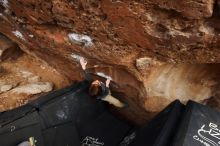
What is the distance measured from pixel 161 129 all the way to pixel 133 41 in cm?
Answer: 36

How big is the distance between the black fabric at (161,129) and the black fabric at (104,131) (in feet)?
0.50

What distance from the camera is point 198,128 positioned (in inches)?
52.7

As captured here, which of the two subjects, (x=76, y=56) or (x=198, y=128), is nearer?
(x=198, y=128)

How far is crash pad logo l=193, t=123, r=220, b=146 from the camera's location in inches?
51.1

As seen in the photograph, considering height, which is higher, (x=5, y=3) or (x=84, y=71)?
(x=5, y=3)

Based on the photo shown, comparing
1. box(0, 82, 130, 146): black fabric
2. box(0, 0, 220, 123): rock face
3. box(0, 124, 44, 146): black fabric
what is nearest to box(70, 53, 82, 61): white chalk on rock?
box(0, 0, 220, 123): rock face

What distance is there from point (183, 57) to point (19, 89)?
2.68ft

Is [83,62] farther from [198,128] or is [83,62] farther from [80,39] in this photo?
[198,128]

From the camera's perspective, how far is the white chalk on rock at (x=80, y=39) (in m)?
1.49

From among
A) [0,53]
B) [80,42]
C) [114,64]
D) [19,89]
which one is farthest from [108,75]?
[0,53]

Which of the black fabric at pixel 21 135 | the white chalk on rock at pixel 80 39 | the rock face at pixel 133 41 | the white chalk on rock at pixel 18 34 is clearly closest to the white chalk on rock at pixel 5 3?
the rock face at pixel 133 41

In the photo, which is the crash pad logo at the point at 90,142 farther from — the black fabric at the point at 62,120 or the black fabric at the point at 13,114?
the black fabric at the point at 13,114

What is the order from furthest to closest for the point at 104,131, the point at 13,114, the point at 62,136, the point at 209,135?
1. the point at 104,131
2. the point at 62,136
3. the point at 13,114
4. the point at 209,135

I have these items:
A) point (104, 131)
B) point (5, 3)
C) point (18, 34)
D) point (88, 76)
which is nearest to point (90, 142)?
point (104, 131)
